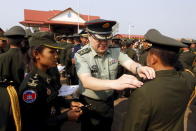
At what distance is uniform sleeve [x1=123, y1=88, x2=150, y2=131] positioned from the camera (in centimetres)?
127

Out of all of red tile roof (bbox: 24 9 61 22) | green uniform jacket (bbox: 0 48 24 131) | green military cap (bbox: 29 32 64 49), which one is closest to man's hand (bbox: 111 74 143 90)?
green military cap (bbox: 29 32 64 49)

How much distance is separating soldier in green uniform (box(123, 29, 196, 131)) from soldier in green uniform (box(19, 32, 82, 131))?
0.76 meters

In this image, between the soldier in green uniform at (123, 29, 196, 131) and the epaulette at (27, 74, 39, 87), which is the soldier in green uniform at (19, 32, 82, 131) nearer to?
the epaulette at (27, 74, 39, 87)

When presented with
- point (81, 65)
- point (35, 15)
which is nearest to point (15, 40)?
point (81, 65)

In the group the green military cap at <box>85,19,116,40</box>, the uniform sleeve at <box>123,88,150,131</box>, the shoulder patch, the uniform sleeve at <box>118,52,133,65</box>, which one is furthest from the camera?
the uniform sleeve at <box>118,52,133,65</box>

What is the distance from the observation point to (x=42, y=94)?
5.51 feet

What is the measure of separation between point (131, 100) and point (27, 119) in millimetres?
947

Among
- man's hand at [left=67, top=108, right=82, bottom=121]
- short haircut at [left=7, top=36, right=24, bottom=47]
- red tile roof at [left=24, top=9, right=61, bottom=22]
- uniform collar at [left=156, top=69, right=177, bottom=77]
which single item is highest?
red tile roof at [left=24, top=9, right=61, bottom=22]

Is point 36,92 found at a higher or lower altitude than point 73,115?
higher

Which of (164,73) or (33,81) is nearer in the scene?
(164,73)

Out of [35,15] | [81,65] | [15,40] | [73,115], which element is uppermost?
[35,15]

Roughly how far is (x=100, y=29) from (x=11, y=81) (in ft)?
3.72

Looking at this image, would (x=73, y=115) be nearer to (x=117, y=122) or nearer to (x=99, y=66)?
(x=99, y=66)

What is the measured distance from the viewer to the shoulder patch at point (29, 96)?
5.24ft
